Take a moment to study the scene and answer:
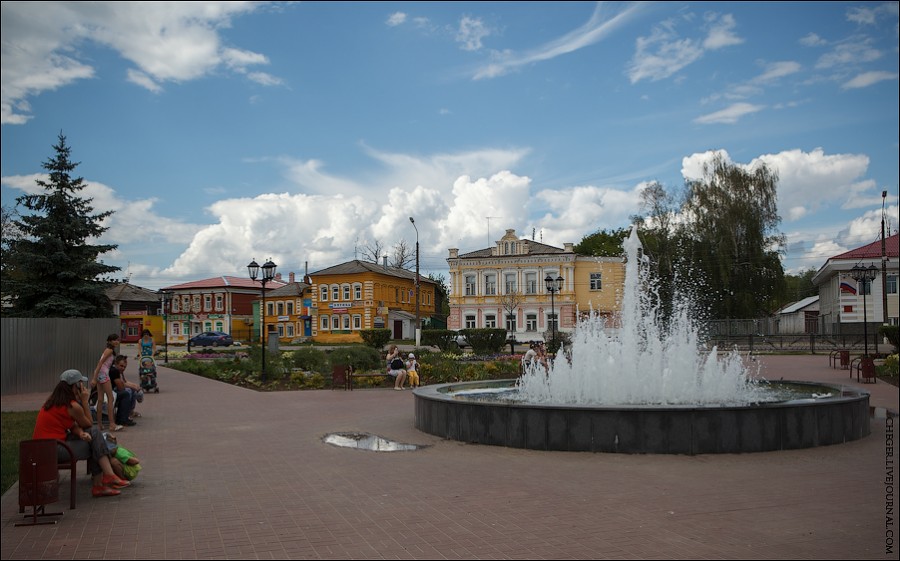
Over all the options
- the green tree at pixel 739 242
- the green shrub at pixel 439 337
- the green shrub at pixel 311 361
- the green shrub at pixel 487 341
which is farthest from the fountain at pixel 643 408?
the green tree at pixel 739 242

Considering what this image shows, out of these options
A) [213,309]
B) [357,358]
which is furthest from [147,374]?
[213,309]

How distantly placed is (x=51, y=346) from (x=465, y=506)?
16884mm

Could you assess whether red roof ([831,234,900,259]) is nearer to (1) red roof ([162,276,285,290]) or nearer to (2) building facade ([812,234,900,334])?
(2) building facade ([812,234,900,334])

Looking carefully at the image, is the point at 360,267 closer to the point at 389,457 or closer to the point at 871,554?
the point at 389,457

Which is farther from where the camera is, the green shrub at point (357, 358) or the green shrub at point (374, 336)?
the green shrub at point (374, 336)

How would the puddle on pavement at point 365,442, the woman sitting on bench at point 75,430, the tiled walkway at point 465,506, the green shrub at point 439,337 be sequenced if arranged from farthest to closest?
the green shrub at point 439,337 < the puddle on pavement at point 365,442 < the woman sitting on bench at point 75,430 < the tiled walkway at point 465,506

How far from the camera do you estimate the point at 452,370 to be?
2278 centimetres

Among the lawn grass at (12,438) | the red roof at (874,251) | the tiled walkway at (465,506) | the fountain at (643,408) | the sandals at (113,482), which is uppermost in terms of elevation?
the red roof at (874,251)

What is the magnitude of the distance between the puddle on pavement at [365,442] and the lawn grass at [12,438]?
4346mm

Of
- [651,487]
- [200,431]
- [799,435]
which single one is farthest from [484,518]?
[200,431]

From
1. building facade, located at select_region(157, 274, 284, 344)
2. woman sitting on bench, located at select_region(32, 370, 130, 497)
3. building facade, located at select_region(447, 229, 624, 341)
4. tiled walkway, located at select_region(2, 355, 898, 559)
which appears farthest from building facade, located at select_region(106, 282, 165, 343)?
woman sitting on bench, located at select_region(32, 370, 130, 497)

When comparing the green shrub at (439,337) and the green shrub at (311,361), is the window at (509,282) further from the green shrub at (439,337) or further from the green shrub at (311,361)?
the green shrub at (311,361)

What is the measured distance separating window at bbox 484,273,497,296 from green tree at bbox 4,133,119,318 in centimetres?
4000

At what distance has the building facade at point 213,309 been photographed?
73.4 meters
